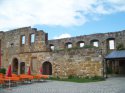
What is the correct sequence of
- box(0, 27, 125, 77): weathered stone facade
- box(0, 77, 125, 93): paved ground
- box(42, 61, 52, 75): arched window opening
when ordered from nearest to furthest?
1. box(0, 77, 125, 93): paved ground
2. box(0, 27, 125, 77): weathered stone facade
3. box(42, 61, 52, 75): arched window opening

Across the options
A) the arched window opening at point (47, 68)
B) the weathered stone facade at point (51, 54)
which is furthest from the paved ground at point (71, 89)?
the arched window opening at point (47, 68)

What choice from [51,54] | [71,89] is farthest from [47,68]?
[71,89]

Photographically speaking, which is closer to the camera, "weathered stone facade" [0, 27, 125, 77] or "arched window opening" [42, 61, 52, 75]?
"weathered stone facade" [0, 27, 125, 77]

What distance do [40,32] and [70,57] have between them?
488 cm

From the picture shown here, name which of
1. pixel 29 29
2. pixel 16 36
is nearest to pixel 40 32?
pixel 29 29

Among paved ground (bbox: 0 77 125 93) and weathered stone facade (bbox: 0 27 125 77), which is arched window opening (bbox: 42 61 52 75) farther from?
paved ground (bbox: 0 77 125 93)

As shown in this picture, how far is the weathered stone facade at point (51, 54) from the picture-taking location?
2178 cm

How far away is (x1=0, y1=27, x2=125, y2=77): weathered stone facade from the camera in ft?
71.5

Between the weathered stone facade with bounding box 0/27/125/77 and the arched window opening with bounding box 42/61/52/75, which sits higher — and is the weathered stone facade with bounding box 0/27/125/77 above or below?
above

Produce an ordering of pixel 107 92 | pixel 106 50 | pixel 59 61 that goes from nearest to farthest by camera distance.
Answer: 1. pixel 107 92
2. pixel 59 61
3. pixel 106 50

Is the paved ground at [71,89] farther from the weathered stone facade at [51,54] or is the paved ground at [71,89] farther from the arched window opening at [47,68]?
the arched window opening at [47,68]

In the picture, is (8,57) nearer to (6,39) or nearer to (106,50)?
(6,39)

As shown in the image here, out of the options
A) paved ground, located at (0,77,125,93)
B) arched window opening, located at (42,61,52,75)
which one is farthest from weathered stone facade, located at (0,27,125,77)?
paved ground, located at (0,77,125,93)

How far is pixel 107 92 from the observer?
11.9 m
